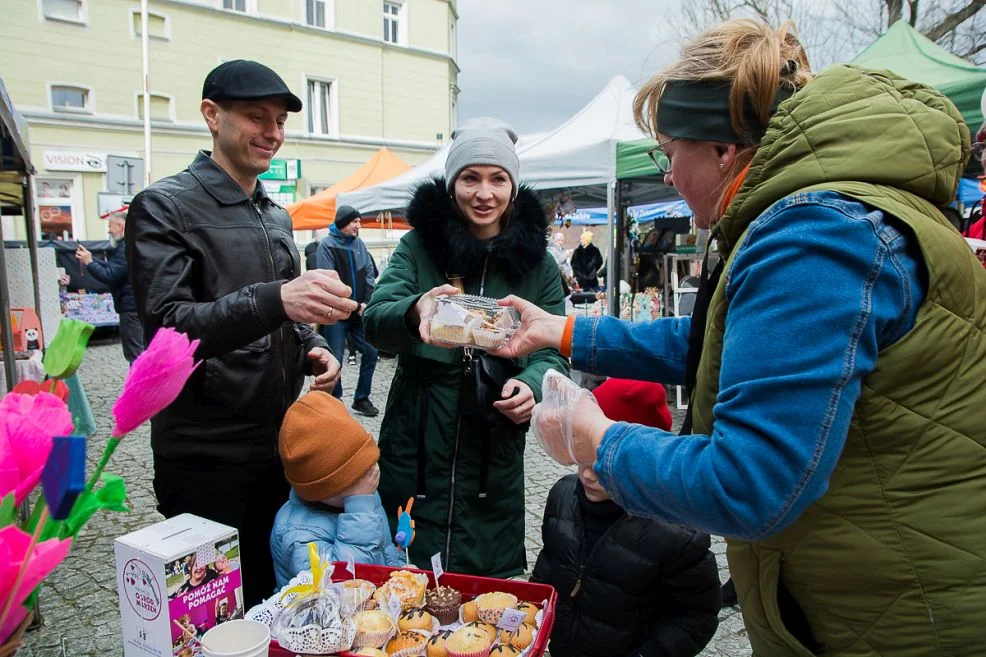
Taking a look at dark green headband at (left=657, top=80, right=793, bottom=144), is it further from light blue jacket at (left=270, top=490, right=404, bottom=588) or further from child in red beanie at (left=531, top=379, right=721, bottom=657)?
light blue jacket at (left=270, top=490, right=404, bottom=588)

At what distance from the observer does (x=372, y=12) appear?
24469 mm

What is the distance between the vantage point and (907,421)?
2.90 feet

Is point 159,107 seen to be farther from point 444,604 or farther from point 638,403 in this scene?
point 444,604

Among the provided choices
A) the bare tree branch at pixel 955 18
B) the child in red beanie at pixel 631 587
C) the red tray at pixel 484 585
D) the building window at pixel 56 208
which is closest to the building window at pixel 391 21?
the building window at pixel 56 208

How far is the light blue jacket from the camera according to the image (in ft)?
6.04

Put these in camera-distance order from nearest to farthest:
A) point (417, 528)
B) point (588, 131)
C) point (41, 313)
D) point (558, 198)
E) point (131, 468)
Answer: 1. point (417, 528)
2. point (41, 313)
3. point (131, 468)
4. point (588, 131)
5. point (558, 198)

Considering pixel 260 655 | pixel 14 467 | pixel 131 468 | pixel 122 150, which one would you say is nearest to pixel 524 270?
pixel 260 655

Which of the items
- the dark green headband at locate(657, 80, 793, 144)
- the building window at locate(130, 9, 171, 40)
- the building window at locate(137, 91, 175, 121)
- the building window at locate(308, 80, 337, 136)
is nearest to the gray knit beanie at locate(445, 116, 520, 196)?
the dark green headband at locate(657, 80, 793, 144)

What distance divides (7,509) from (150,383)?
0.64ft

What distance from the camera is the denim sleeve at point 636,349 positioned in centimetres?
156

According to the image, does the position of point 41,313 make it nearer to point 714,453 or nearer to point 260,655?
point 260,655

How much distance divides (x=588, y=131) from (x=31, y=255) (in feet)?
17.3

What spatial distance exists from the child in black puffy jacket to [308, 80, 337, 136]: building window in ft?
77.6

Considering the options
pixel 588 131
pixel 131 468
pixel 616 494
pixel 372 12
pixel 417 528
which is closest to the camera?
pixel 616 494
